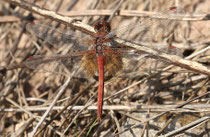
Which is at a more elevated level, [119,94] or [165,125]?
[119,94]

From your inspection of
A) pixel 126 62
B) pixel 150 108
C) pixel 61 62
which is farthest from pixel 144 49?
pixel 61 62

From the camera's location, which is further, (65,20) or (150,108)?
(65,20)

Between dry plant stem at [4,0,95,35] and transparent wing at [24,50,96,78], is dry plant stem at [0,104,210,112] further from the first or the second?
dry plant stem at [4,0,95,35]

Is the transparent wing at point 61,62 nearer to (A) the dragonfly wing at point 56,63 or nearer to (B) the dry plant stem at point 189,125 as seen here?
(A) the dragonfly wing at point 56,63

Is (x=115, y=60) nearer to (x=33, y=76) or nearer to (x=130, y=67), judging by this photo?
(x=130, y=67)

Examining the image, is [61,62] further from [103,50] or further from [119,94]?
[119,94]

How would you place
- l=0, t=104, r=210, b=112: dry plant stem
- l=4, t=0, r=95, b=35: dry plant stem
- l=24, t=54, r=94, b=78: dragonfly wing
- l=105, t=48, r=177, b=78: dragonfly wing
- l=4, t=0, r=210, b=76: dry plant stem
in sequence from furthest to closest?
l=4, t=0, r=95, b=35: dry plant stem
l=24, t=54, r=94, b=78: dragonfly wing
l=105, t=48, r=177, b=78: dragonfly wing
l=0, t=104, r=210, b=112: dry plant stem
l=4, t=0, r=210, b=76: dry plant stem

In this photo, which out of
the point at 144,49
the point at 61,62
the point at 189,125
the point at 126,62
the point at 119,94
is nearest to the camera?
the point at 189,125

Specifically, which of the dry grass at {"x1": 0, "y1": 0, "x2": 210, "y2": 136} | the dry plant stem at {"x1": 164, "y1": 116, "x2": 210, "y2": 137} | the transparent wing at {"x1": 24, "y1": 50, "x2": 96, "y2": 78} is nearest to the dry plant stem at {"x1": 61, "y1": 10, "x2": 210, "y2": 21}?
the dry grass at {"x1": 0, "y1": 0, "x2": 210, "y2": 136}

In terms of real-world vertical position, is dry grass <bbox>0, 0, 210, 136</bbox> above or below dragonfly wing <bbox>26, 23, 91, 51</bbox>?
below
